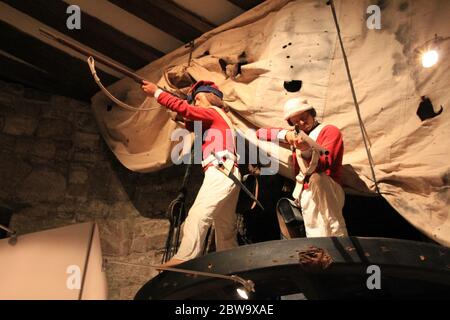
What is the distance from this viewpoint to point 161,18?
10.6 ft

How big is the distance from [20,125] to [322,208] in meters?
2.14

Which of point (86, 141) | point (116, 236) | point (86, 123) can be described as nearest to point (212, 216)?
point (116, 236)

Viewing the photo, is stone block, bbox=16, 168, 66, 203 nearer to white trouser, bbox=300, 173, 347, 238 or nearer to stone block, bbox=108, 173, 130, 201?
stone block, bbox=108, 173, 130, 201

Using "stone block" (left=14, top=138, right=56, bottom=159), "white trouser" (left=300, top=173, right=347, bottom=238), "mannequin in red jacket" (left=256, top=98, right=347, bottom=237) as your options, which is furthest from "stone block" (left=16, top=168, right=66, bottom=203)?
"white trouser" (left=300, top=173, right=347, bottom=238)

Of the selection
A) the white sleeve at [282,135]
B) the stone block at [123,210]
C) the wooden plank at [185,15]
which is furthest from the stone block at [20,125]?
the white sleeve at [282,135]

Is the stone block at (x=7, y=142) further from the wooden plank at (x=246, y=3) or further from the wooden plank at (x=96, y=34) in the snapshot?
the wooden plank at (x=246, y=3)

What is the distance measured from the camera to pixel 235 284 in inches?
80.8

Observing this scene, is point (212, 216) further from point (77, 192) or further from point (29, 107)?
point (29, 107)

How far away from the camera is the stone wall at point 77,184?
3053 millimetres

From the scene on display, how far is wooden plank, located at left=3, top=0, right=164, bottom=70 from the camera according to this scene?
3246 mm

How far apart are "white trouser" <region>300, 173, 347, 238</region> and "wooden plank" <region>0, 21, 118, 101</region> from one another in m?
1.90
